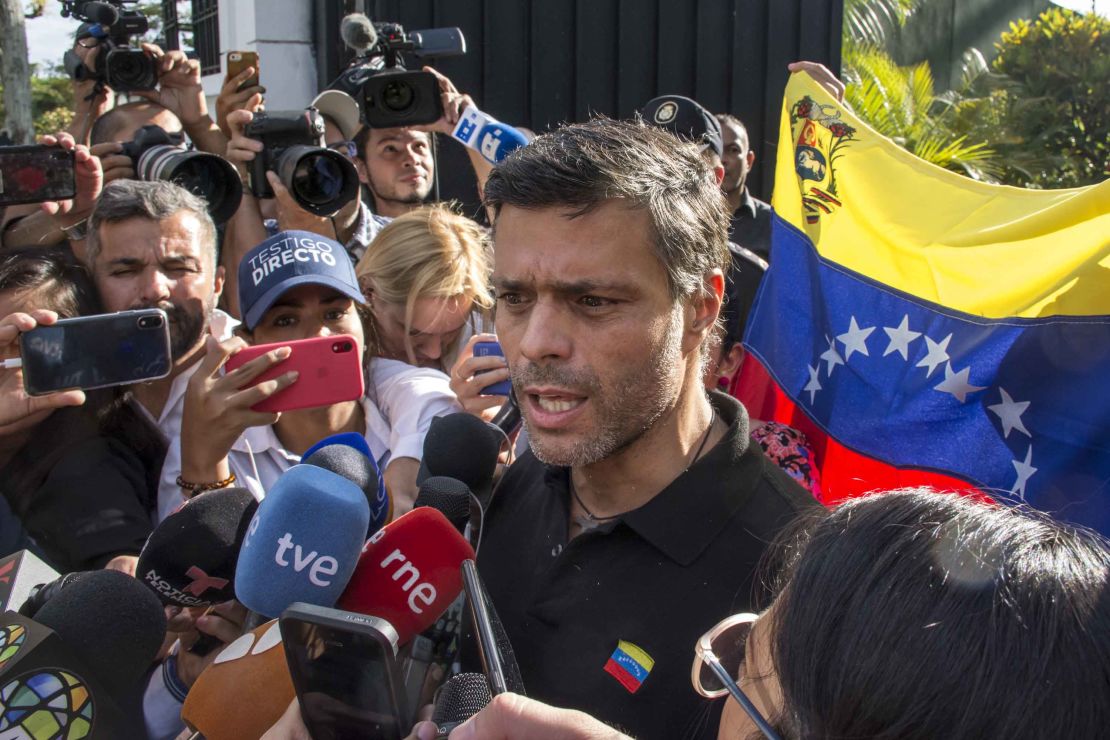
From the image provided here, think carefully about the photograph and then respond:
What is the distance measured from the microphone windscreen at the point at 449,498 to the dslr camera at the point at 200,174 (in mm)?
1591

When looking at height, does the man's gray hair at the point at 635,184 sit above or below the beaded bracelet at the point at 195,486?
above

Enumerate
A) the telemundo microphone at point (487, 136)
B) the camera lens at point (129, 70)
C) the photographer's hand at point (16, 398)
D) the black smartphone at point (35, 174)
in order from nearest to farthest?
the photographer's hand at point (16, 398), the black smartphone at point (35, 174), the telemundo microphone at point (487, 136), the camera lens at point (129, 70)

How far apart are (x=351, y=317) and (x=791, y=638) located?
1.90 metres

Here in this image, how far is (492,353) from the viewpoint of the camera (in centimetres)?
233

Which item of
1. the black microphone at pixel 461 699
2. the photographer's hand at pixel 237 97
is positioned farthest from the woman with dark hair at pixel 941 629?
the photographer's hand at pixel 237 97

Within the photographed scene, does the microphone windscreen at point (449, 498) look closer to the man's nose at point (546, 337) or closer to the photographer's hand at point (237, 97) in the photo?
the man's nose at point (546, 337)

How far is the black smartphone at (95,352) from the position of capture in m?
1.95

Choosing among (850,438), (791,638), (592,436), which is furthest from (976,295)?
(791,638)

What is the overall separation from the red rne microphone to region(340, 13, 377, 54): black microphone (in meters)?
2.70

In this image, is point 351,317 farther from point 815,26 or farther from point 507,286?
point 815,26

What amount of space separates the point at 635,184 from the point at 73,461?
4.52ft

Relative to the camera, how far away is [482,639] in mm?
1209

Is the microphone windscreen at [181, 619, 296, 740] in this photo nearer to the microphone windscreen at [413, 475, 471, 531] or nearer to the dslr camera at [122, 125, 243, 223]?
the microphone windscreen at [413, 475, 471, 531]

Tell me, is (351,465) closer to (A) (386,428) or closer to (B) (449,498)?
(B) (449,498)
